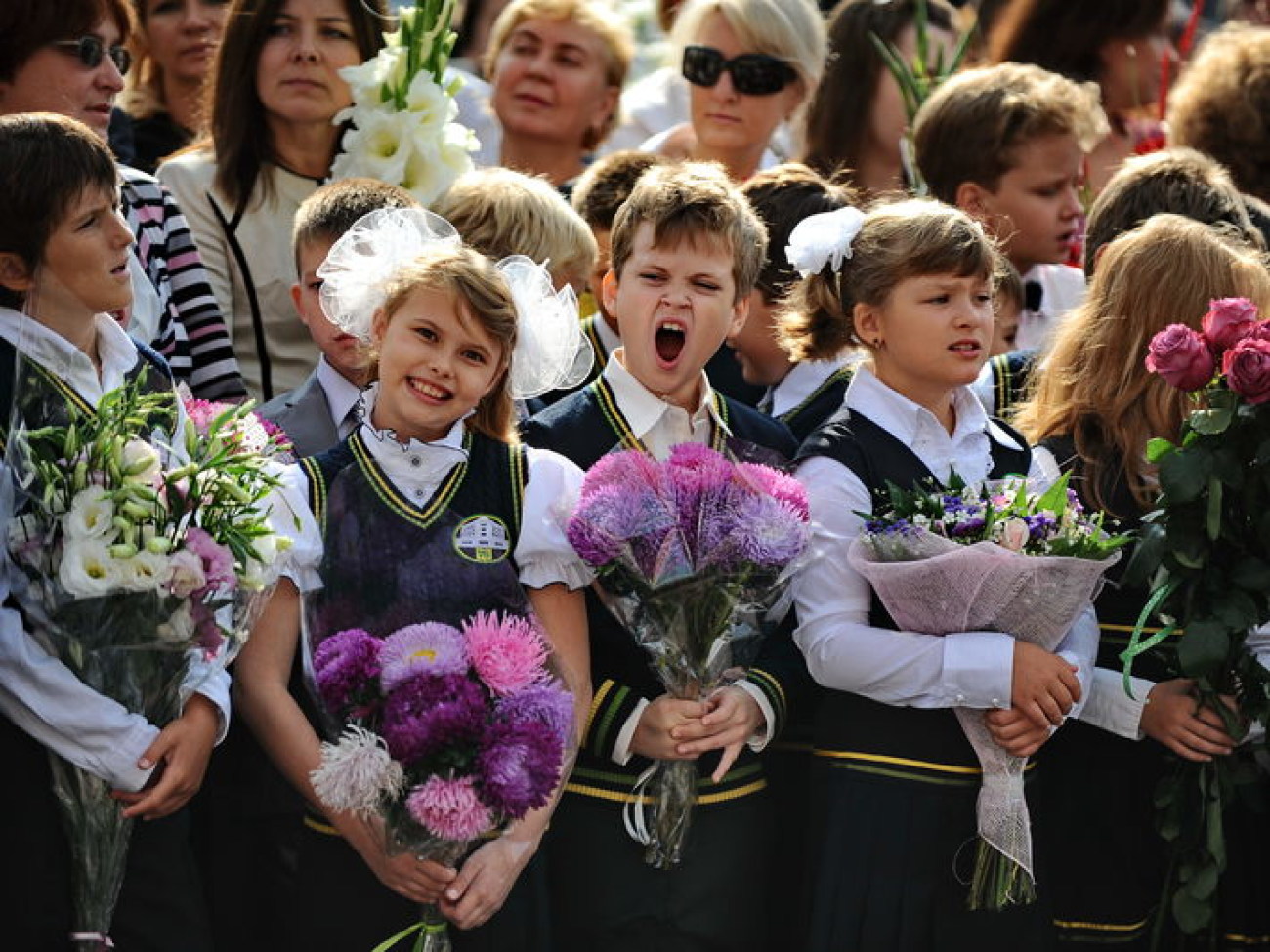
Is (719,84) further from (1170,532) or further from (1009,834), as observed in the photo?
(1009,834)

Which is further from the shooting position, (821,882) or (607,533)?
(821,882)

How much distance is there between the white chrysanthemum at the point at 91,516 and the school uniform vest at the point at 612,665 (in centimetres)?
108

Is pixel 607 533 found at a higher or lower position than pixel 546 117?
lower

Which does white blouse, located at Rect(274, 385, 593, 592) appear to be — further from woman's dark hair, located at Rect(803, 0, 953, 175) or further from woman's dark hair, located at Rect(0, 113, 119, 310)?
woman's dark hair, located at Rect(803, 0, 953, 175)

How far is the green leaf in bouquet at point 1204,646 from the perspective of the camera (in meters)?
4.05

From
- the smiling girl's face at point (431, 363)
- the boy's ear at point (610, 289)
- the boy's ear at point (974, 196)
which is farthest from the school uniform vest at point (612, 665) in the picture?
the boy's ear at point (974, 196)

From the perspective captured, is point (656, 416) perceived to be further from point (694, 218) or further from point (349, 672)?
point (349, 672)

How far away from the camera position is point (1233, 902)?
174 inches

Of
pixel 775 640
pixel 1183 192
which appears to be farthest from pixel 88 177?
pixel 1183 192

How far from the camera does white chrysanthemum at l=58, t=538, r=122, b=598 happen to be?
130 inches

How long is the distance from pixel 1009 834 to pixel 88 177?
2311 mm

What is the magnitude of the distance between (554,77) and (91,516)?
3.10m

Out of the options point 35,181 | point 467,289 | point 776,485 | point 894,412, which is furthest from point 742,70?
point 35,181

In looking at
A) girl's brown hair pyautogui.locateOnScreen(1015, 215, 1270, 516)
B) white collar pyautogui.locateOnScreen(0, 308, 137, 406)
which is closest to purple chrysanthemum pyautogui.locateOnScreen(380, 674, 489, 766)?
white collar pyautogui.locateOnScreen(0, 308, 137, 406)
